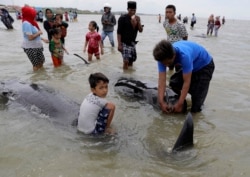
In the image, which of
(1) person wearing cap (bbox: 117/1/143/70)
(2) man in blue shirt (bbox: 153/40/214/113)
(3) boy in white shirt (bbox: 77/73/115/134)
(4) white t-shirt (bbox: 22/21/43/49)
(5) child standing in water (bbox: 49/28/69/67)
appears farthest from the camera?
(5) child standing in water (bbox: 49/28/69/67)

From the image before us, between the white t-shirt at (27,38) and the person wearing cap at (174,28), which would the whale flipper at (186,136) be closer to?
the person wearing cap at (174,28)

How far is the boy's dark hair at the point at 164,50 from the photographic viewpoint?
3.85 meters

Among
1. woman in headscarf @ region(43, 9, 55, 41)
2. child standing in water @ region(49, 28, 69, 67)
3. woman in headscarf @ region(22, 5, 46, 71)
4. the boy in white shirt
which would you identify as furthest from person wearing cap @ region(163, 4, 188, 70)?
the boy in white shirt

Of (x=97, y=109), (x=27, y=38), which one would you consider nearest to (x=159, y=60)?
(x=97, y=109)

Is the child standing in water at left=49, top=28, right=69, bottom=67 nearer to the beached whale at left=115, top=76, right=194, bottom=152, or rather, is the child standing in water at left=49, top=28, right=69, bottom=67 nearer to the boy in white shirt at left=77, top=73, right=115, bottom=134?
the beached whale at left=115, top=76, right=194, bottom=152

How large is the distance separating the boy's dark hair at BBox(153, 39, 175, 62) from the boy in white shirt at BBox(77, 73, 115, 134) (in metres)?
0.81

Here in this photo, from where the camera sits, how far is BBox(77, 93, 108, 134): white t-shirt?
149 inches

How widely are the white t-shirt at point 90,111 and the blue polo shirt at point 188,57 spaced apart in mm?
1215

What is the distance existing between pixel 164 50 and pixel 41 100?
2394 mm

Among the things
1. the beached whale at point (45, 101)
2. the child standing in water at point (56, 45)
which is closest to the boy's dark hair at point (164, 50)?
the beached whale at point (45, 101)

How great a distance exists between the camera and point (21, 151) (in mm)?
3703

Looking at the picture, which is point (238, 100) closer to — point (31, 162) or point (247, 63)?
point (31, 162)

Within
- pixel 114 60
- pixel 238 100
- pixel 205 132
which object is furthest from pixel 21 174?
pixel 114 60

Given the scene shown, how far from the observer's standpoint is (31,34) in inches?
280
